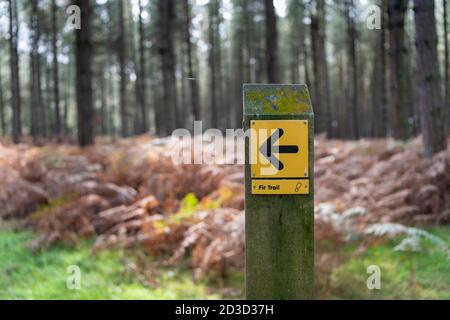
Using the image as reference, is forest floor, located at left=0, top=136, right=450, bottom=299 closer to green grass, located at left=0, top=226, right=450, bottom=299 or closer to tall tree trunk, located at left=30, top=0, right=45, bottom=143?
green grass, located at left=0, top=226, right=450, bottom=299

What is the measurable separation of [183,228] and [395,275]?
260 centimetres

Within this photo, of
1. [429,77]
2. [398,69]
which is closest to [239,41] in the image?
[398,69]

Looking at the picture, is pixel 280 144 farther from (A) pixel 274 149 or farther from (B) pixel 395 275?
(B) pixel 395 275

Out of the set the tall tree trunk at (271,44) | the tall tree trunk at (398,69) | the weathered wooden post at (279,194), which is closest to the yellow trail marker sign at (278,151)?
the weathered wooden post at (279,194)

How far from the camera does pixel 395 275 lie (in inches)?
202

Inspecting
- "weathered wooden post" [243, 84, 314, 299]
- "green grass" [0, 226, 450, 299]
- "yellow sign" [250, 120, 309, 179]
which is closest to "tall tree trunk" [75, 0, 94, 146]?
"green grass" [0, 226, 450, 299]

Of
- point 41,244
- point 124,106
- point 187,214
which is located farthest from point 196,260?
point 124,106

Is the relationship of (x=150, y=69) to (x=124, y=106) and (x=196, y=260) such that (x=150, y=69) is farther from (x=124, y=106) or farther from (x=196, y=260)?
(x=196, y=260)

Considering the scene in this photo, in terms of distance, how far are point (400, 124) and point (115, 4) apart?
2266 cm

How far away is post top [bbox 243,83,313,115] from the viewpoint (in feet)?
8.64

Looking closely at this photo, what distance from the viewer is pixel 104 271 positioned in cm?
→ 537

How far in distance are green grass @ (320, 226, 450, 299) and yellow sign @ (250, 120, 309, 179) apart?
2620 mm

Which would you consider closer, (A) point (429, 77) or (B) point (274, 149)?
(B) point (274, 149)
